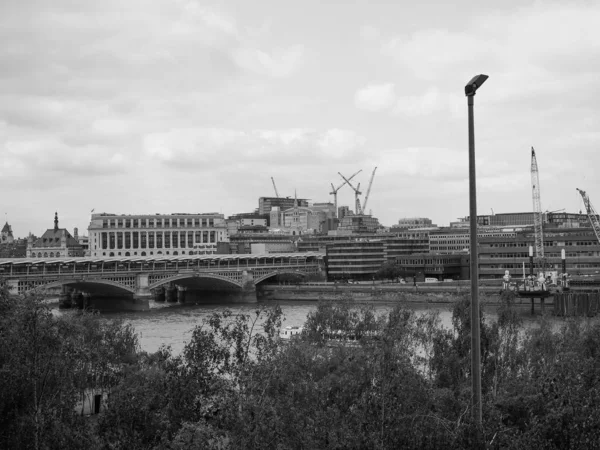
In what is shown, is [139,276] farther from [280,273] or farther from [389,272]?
[389,272]

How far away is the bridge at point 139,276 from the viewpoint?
80.0m

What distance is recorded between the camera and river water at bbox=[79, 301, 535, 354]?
51.8m

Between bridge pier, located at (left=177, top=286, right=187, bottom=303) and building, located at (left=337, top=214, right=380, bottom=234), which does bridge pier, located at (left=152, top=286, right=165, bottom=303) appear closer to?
bridge pier, located at (left=177, top=286, right=187, bottom=303)

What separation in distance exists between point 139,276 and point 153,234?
206 ft

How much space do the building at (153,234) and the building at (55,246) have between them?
10.4 metres

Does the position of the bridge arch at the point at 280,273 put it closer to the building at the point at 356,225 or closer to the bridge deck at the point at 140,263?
the bridge deck at the point at 140,263

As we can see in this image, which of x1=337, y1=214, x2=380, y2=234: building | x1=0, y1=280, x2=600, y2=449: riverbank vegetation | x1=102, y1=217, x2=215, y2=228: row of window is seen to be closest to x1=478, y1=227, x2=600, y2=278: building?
x1=337, y1=214, x2=380, y2=234: building

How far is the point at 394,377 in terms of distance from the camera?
63.6 feet

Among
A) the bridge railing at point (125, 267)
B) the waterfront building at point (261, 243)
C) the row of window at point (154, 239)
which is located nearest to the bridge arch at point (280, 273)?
the bridge railing at point (125, 267)

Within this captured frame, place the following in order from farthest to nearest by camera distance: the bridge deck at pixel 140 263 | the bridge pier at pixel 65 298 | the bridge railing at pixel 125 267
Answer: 1. the bridge pier at pixel 65 298
2. the bridge deck at pixel 140 263
3. the bridge railing at pixel 125 267

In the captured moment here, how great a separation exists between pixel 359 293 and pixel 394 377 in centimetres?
7535

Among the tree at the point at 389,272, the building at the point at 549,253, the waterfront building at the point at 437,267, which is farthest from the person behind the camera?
the waterfront building at the point at 437,267

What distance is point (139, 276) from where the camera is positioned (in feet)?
277

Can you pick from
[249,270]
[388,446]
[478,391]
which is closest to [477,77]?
[478,391]
